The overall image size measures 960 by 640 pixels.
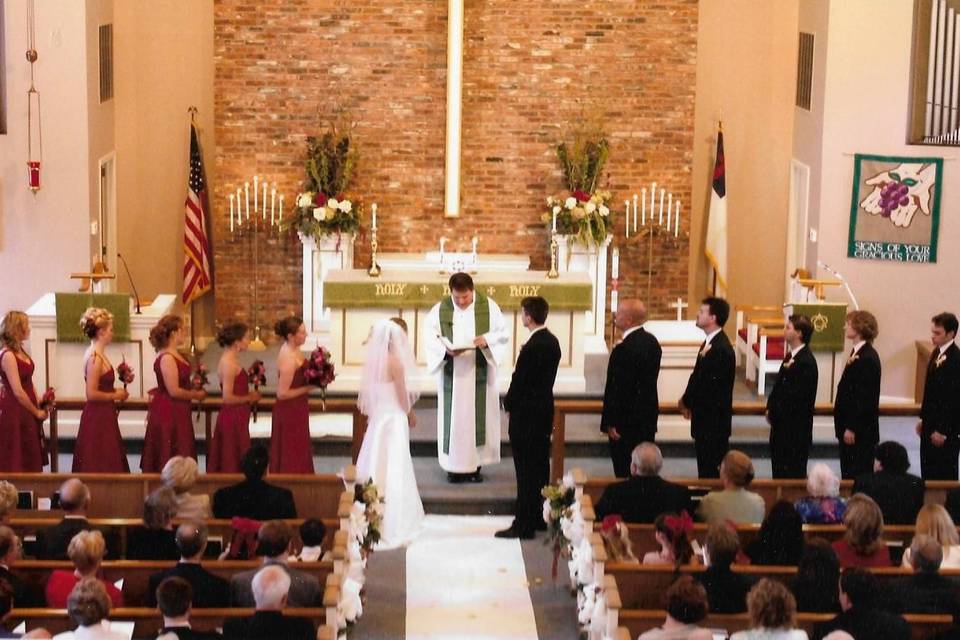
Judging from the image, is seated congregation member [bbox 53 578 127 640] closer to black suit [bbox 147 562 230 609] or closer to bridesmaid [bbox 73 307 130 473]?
black suit [bbox 147 562 230 609]

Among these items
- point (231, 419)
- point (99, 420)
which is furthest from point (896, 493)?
point (99, 420)

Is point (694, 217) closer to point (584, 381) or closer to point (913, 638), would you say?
point (584, 381)

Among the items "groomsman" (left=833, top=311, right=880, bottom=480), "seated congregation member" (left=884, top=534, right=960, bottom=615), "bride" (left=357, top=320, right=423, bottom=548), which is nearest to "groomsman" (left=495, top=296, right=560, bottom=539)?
"bride" (left=357, top=320, right=423, bottom=548)

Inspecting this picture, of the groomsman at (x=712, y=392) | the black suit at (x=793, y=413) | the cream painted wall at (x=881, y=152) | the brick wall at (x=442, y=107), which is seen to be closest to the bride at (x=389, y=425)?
the groomsman at (x=712, y=392)

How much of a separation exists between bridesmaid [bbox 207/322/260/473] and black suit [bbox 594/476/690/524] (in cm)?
266

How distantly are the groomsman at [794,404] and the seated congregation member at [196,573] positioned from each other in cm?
446

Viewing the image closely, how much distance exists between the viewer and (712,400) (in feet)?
34.5

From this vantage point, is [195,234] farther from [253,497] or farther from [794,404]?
[253,497]

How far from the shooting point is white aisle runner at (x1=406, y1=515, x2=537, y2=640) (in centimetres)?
930

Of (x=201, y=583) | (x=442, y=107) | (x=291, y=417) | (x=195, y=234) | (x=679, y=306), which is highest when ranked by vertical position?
(x=442, y=107)

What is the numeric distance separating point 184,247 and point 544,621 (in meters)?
7.80

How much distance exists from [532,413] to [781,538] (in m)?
2.84

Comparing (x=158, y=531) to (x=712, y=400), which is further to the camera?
(x=712, y=400)

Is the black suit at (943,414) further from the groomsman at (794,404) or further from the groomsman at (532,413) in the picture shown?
the groomsman at (532,413)
